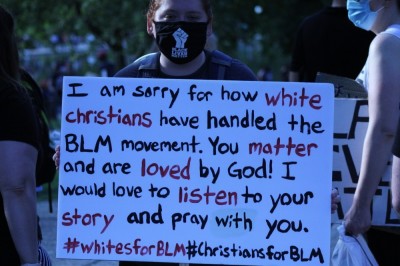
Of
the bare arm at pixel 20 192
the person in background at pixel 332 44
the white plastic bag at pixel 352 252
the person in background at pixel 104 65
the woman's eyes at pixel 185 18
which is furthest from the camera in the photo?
the person in background at pixel 104 65

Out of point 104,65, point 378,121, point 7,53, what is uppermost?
point 7,53

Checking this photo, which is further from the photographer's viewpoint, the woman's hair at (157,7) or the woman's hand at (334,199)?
the woman's hair at (157,7)

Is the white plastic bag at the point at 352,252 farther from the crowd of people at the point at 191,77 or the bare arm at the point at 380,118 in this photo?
the bare arm at the point at 380,118

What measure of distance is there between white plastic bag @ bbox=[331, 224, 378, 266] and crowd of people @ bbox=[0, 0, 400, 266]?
6 cm

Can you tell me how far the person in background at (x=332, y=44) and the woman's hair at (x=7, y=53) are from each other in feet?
9.86

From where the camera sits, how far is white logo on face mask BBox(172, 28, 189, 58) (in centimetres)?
380

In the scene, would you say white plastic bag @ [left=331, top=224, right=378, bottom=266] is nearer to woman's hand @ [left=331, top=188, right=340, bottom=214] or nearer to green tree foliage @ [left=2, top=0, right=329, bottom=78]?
woman's hand @ [left=331, top=188, right=340, bottom=214]

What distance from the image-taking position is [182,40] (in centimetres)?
380

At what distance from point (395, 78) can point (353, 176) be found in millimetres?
489

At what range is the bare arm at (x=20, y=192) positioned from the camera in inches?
137

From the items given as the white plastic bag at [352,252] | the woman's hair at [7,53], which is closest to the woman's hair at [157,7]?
the woman's hair at [7,53]

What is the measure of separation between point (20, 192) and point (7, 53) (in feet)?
1.76

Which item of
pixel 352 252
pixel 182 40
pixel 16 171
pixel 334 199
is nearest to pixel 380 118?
pixel 334 199

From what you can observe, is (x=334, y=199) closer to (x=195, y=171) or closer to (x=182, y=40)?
(x=195, y=171)
